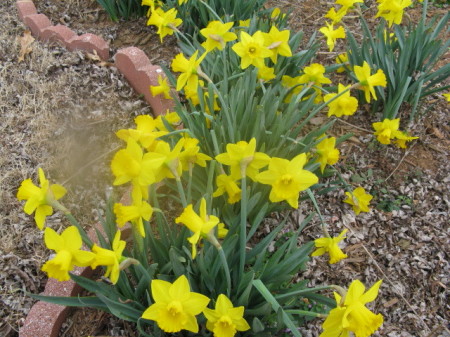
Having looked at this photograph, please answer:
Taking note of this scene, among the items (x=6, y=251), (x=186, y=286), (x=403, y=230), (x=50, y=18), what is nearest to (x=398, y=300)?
(x=403, y=230)

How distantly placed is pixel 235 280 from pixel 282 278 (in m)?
0.17

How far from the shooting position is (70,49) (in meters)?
3.13

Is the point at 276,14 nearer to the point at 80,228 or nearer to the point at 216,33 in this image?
the point at 216,33

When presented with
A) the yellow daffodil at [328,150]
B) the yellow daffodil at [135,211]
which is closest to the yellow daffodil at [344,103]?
the yellow daffodil at [328,150]

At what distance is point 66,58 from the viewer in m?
3.03

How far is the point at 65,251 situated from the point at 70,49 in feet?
7.33

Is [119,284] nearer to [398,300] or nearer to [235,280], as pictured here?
[235,280]

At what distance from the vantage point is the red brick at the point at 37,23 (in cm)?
322

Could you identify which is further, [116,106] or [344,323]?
[116,106]

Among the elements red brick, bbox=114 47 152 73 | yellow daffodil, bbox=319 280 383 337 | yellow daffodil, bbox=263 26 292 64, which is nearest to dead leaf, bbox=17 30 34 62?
red brick, bbox=114 47 152 73

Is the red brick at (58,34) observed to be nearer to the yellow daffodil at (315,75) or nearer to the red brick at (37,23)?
the red brick at (37,23)

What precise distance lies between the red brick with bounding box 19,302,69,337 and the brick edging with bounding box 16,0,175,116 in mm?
1240

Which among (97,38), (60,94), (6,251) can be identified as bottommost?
(6,251)

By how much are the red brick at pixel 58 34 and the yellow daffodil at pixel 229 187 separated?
1.95m
